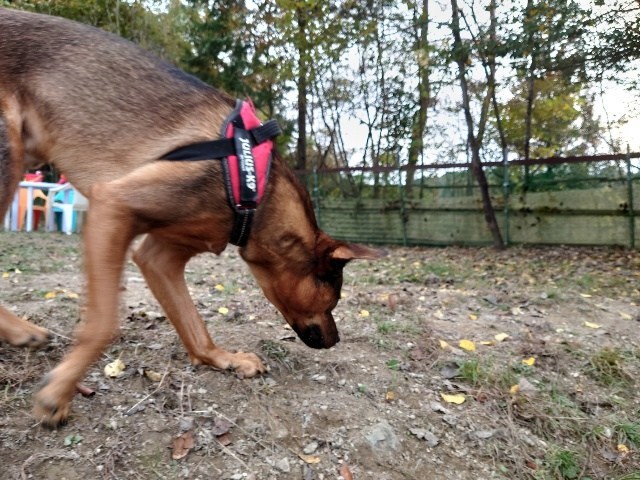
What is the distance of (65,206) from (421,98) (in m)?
9.18

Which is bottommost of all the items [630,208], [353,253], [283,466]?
[283,466]

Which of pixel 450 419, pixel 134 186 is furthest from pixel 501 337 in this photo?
pixel 134 186

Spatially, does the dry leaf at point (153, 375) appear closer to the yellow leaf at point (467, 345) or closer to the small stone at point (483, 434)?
the small stone at point (483, 434)

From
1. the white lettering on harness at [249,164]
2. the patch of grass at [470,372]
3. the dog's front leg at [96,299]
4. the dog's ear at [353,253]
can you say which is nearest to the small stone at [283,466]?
the dog's front leg at [96,299]

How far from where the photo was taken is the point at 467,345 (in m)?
3.82

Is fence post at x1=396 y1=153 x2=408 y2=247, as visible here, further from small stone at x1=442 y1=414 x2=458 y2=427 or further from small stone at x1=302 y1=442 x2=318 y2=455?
small stone at x1=302 y1=442 x2=318 y2=455

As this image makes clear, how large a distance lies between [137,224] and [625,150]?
31.1 feet

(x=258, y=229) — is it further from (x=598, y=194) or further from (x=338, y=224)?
(x=338, y=224)

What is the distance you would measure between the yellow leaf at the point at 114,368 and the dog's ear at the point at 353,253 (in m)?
1.26

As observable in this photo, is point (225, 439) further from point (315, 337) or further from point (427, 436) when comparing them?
point (427, 436)

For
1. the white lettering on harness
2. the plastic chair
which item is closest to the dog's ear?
the white lettering on harness

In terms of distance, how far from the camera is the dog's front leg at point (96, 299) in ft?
7.25

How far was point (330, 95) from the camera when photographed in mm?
17094

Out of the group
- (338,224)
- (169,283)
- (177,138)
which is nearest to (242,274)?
(169,283)
